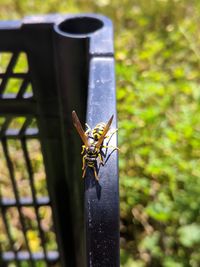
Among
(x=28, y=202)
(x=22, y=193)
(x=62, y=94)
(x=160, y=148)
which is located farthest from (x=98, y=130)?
(x=22, y=193)

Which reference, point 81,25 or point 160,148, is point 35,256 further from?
point 81,25

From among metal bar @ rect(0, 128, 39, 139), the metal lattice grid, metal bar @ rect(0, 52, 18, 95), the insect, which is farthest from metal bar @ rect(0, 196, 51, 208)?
the insect

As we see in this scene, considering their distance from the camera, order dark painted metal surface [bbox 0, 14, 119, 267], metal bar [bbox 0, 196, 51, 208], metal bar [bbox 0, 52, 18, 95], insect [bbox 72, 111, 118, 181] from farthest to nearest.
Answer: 1. metal bar [bbox 0, 196, 51, 208]
2. metal bar [bbox 0, 52, 18, 95]
3. dark painted metal surface [bbox 0, 14, 119, 267]
4. insect [bbox 72, 111, 118, 181]

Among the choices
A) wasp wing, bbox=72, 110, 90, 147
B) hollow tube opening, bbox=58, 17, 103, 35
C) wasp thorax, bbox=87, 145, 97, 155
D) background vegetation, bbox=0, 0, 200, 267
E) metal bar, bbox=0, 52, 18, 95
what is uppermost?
hollow tube opening, bbox=58, 17, 103, 35

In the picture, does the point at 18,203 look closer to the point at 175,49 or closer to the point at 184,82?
the point at 184,82

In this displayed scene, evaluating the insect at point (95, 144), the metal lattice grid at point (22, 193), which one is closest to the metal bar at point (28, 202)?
the metal lattice grid at point (22, 193)

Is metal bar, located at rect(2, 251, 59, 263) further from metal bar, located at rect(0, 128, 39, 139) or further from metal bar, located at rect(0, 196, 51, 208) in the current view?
metal bar, located at rect(0, 128, 39, 139)
